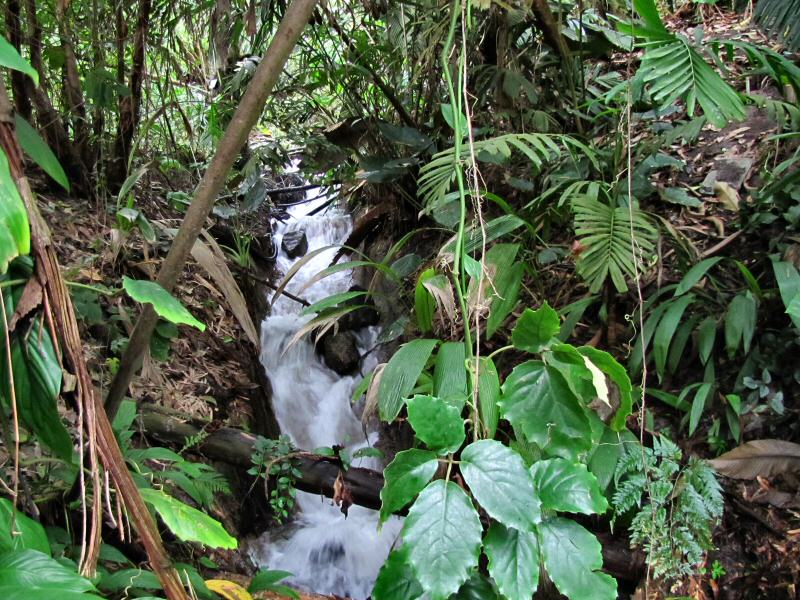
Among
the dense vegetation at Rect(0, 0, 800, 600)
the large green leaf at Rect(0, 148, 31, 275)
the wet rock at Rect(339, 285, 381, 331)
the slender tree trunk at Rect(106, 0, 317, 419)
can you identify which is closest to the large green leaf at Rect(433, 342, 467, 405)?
the dense vegetation at Rect(0, 0, 800, 600)

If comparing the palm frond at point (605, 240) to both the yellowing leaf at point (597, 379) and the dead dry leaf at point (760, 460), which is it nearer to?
the dead dry leaf at point (760, 460)

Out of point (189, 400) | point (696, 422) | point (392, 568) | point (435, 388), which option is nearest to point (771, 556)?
point (696, 422)

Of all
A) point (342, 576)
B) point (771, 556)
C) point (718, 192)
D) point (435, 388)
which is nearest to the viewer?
point (771, 556)

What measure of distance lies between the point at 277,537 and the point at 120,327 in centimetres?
140

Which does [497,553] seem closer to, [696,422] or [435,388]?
[435,388]

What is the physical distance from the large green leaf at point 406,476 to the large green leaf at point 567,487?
0.16 metres

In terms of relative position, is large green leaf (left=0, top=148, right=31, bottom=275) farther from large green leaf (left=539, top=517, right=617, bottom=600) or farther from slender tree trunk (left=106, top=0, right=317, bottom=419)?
large green leaf (left=539, top=517, right=617, bottom=600)

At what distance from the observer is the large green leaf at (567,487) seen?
2.53 feet

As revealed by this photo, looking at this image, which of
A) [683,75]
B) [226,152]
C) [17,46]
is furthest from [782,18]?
[17,46]

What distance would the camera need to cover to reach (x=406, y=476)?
0.78 meters

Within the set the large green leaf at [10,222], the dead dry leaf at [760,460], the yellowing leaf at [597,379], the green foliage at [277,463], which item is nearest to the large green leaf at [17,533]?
the large green leaf at [10,222]

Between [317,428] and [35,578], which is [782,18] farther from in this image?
[317,428]

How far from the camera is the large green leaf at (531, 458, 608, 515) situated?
30.3 inches

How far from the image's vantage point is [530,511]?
723 millimetres
